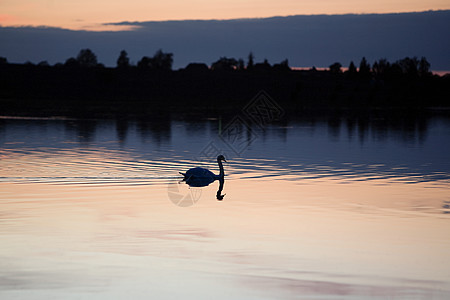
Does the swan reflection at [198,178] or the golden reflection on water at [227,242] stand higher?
the swan reflection at [198,178]

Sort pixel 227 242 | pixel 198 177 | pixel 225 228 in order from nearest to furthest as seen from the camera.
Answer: pixel 227 242
pixel 225 228
pixel 198 177

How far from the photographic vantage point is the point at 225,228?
15.4 metres

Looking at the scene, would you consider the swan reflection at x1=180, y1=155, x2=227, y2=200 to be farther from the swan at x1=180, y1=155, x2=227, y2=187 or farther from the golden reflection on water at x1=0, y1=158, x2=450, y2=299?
the golden reflection on water at x1=0, y1=158, x2=450, y2=299

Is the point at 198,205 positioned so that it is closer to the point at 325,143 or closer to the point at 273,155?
the point at 273,155

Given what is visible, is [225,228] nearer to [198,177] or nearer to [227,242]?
[227,242]

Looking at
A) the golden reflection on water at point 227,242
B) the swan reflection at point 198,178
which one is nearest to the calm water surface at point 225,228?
the golden reflection on water at point 227,242

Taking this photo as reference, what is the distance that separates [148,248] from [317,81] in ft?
546

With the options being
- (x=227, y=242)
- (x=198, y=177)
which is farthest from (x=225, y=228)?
(x=198, y=177)

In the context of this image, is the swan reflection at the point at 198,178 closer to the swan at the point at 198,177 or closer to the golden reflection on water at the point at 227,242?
the swan at the point at 198,177

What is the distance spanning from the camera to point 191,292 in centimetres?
1077

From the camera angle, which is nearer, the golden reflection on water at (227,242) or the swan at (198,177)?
the golden reflection on water at (227,242)

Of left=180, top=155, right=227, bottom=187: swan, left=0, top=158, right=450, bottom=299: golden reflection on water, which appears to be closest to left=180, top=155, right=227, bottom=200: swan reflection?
left=180, top=155, right=227, bottom=187: swan

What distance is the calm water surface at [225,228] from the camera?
11.2 meters

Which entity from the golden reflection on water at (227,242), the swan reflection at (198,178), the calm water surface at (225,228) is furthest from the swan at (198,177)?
the golden reflection on water at (227,242)
